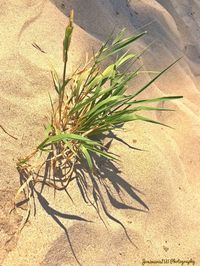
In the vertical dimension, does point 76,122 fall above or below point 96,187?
above

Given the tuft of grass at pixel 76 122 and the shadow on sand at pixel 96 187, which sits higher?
the tuft of grass at pixel 76 122

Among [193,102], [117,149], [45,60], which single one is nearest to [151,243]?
[117,149]

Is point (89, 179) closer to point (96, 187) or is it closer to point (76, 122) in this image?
point (96, 187)

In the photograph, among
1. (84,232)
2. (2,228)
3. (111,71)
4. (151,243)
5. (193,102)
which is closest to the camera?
(2,228)

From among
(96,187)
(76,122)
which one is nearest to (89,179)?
(96,187)

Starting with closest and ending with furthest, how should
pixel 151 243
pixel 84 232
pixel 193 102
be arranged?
pixel 84 232, pixel 151 243, pixel 193 102

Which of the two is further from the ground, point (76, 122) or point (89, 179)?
point (76, 122)

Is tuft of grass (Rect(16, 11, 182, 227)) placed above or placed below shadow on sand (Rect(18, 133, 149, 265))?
above

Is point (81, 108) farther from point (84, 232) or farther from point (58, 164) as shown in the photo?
point (84, 232)
